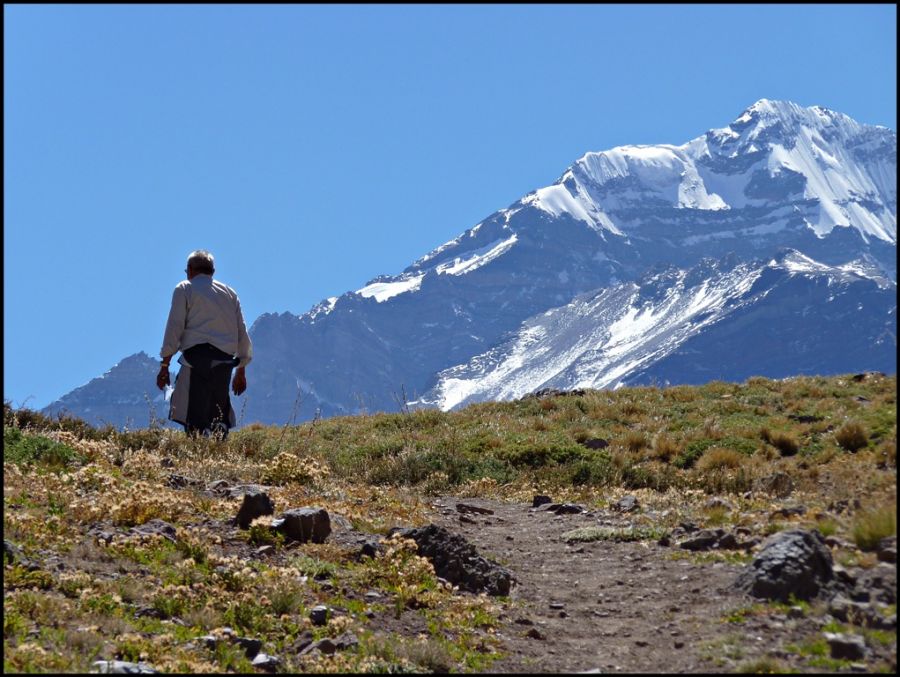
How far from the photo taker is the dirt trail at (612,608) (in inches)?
265

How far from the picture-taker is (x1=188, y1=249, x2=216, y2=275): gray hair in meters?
15.1

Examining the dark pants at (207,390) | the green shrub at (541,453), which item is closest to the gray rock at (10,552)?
the dark pants at (207,390)

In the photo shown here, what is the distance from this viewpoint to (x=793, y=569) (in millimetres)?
6832

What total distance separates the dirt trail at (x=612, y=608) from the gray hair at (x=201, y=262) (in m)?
6.06

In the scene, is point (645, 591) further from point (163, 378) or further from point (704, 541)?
point (163, 378)

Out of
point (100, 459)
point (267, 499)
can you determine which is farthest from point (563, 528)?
point (100, 459)

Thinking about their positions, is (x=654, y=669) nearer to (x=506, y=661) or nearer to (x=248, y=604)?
(x=506, y=661)

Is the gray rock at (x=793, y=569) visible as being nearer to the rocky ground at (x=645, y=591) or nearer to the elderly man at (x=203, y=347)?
the rocky ground at (x=645, y=591)

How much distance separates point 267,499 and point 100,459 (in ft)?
10.9

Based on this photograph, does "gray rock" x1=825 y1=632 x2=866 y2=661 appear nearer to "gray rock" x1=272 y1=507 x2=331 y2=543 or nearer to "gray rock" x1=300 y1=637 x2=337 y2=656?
"gray rock" x1=300 y1=637 x2=337 y2=656

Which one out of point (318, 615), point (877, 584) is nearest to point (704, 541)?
point (877, 584)

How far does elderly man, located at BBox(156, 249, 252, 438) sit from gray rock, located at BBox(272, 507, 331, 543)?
5.04m

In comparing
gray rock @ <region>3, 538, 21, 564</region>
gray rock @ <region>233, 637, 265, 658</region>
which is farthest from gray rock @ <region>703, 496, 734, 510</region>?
gray rock @ <region>3, 538, 21, 564</region>

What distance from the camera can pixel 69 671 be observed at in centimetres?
628
